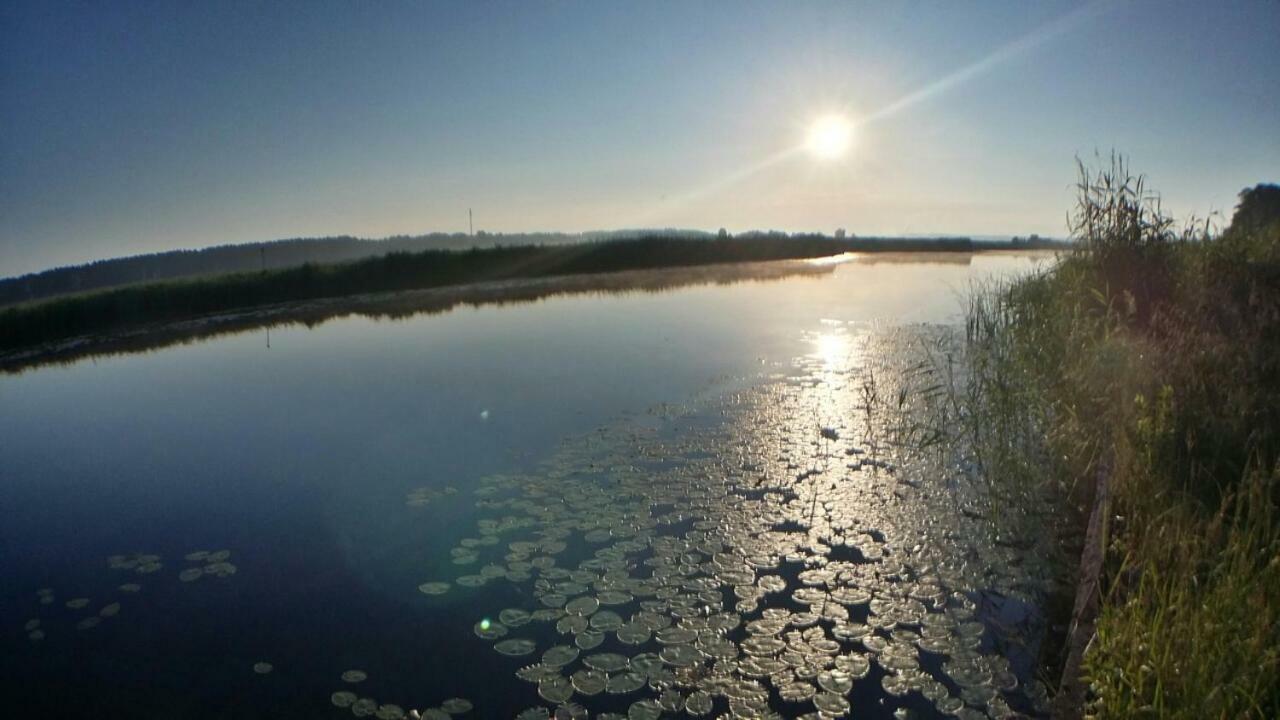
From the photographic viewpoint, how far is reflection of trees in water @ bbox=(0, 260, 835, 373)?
44.5ft

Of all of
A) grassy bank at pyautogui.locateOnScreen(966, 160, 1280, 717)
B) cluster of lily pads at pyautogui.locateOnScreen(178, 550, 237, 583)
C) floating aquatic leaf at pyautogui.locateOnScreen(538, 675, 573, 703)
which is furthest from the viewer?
cluster of lily pads at pyautogui.locateOnScreen(178, 550, 237, 583)

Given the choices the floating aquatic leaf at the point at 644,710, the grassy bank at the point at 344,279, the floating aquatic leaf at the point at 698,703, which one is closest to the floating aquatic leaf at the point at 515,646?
the floating aquatic leaf at the point at 644,710

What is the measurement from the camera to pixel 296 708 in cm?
289

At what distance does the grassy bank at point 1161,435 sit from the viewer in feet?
7.40

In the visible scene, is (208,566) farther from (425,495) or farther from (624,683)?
(624,683)

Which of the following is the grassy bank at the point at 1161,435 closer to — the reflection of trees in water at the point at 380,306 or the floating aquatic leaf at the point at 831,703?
the floating aquatic leaf at the point at 831,703

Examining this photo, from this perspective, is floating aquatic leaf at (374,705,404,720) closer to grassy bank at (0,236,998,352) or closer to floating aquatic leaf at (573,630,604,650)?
floating aquatic leaf at (573,630,604,650)

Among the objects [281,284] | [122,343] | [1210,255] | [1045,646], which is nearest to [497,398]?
[1045,646]

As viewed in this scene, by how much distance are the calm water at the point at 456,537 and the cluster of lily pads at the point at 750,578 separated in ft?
0.07

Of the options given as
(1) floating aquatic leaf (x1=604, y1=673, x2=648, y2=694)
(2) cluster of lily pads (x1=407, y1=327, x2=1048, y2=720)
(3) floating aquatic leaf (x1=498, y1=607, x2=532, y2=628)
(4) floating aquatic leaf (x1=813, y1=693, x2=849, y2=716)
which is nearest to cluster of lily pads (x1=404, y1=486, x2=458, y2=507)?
(2) cluster of lily pads (x1=407, y1=327, x2=1048, y2=720)

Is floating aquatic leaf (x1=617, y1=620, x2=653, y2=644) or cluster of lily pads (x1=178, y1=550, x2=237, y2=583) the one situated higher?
cluster of lily pads (x1=178, y1=550, x2=237, y2=583)

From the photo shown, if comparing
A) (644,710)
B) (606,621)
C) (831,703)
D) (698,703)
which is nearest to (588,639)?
(606,621)

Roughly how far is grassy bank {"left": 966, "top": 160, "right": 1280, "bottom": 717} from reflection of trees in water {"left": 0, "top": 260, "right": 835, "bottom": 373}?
43.3 feet

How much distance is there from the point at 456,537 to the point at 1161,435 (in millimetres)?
4257
